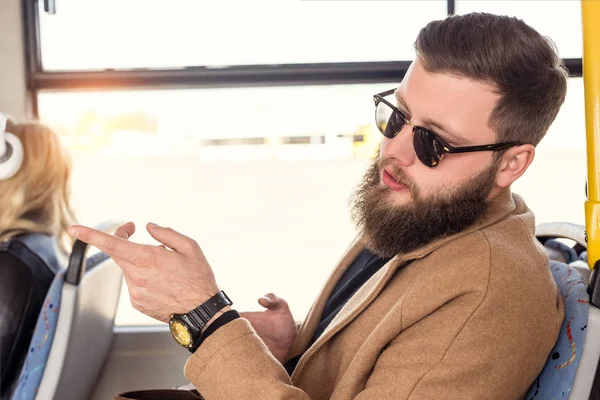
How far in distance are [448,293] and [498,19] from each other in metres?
0.54

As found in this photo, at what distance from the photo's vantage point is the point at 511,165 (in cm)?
137

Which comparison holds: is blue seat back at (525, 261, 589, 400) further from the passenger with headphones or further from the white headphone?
the white headphone

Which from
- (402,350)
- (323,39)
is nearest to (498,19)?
(402,350)

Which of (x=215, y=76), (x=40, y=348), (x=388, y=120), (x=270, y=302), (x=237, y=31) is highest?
(x=237, y=31)

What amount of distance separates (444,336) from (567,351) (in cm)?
24

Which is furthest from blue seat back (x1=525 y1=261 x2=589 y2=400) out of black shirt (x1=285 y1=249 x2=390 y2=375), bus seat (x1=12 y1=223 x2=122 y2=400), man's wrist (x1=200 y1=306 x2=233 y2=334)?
bus seat (x1=12 y1=223 x2=122 y2=400)

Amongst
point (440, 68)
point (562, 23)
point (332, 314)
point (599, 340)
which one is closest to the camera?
point (599, 340)

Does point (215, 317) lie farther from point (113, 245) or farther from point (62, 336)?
point (62, 336)

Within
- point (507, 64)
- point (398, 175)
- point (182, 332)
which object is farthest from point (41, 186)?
point (507, 64)

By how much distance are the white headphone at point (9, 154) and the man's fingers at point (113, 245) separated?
1059 millimetres

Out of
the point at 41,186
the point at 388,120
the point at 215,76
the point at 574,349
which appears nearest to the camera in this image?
the point at 574,349

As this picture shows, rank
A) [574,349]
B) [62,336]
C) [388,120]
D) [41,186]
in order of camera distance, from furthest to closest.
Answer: [41,186]
[62,336]
[388,120]
[574,349]

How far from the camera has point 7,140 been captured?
2.14 m

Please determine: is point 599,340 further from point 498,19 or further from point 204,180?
point 204,180
